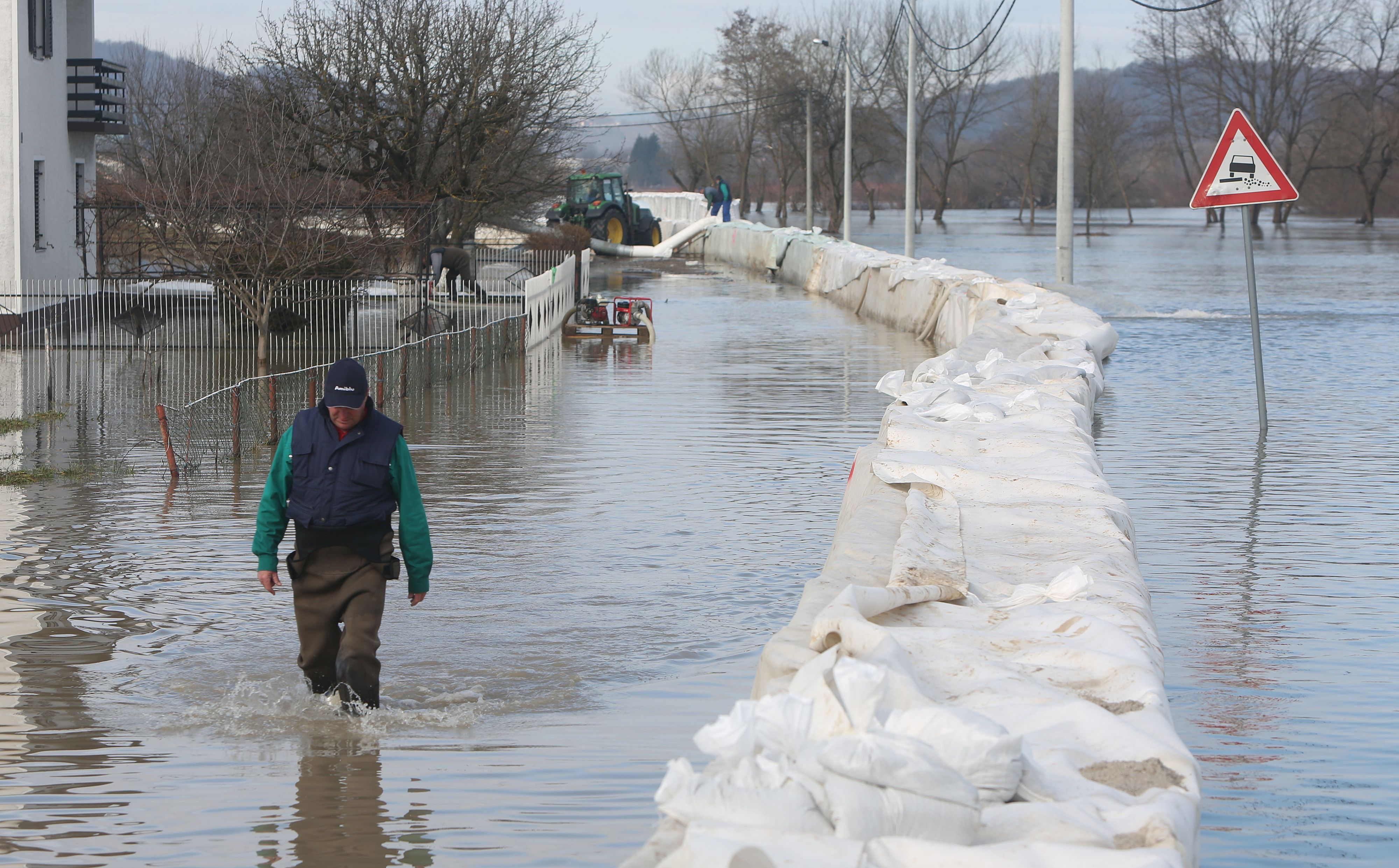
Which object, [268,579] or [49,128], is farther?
[49,128]

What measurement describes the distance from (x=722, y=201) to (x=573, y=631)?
4831 cm

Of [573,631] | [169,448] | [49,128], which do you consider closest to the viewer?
[573,631]

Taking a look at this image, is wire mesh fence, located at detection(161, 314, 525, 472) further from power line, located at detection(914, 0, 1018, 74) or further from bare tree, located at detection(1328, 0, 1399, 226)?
bare tree, located at detection(1328, 0, 1399, 226)

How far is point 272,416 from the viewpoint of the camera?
13.8m

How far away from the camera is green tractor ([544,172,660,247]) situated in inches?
1961

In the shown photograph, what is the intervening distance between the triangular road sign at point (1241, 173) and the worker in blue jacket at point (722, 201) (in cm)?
4246

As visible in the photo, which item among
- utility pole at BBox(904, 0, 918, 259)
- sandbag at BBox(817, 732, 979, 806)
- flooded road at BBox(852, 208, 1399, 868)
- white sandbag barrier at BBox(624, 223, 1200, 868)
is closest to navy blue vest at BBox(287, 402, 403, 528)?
white sandbag barrier at BBox(624, 223, 1200, 868)

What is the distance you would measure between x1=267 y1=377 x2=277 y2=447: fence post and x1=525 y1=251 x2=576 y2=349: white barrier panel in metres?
7.45

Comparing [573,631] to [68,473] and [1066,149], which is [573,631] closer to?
[68,473]

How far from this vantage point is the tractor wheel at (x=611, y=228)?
1986 inches

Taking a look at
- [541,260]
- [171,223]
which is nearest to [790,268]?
[541,260]

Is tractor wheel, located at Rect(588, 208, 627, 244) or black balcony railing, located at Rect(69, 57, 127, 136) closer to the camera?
black balcony railing, located at Rect(69, 57, 127, 136)

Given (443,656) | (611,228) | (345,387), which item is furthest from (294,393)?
(611,228)

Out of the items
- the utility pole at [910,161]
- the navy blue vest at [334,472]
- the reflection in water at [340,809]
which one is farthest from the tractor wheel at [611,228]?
the reflection in water at [340,809]
